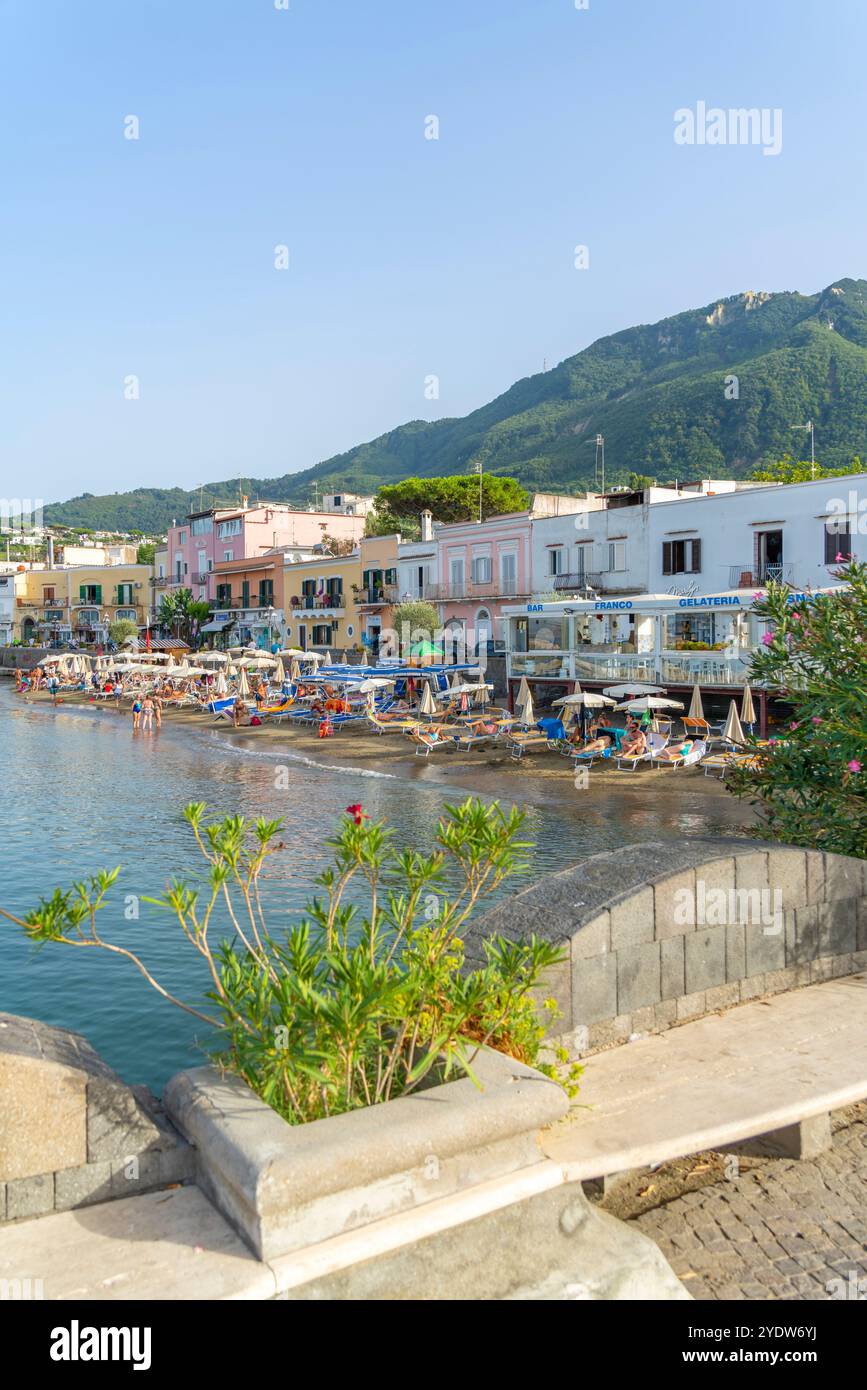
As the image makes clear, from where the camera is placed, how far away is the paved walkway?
4.28 meters

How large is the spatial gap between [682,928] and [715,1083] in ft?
3.17

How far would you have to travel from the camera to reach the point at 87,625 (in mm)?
81250

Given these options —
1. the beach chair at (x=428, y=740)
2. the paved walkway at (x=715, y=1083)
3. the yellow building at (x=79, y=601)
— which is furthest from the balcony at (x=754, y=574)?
the yellow building at (x=79, y=601)

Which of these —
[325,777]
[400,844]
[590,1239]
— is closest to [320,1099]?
[590,1239]

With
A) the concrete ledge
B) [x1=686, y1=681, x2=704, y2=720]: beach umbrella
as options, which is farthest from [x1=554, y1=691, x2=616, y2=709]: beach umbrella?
the concrete ledge

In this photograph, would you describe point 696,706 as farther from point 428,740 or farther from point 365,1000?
point 365,1000

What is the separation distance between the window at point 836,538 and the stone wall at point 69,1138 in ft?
96.2

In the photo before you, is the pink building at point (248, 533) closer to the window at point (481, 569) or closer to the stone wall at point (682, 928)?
the window at point (481, 569)

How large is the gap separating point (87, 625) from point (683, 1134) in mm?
82885

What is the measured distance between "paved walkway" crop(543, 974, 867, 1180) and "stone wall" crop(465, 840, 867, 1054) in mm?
174

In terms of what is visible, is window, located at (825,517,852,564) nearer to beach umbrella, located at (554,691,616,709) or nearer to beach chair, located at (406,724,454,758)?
beach umbrella, located at (554,691,616,709)

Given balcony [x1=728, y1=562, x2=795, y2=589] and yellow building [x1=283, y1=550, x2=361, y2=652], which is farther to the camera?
yellow building [x1=283, y1=550, x2=361, y2=652]

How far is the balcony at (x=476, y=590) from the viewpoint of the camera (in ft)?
141

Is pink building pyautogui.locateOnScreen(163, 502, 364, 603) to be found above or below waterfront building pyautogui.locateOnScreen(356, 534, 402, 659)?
above
